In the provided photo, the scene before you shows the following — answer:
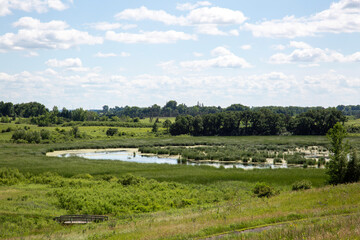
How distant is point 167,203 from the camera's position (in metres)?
31.1

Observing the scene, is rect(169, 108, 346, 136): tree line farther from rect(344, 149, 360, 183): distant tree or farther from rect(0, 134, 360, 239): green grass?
rect(344, 149, 360, 183): distant tree

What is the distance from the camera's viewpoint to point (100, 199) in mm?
30781

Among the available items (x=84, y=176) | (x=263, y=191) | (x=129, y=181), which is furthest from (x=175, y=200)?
(x=84, y=176)

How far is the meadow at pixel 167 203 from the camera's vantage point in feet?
49.8

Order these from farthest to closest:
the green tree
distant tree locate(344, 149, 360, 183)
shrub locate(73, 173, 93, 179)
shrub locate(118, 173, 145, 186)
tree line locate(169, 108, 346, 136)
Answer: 1. tree line locate(169, 108, 346, 136)
2. shrub locate(73, 173, 93, 179)
3. shrub locate(118, 173, 145, 186)
4. the green tree
5. distant tree locate(344, 149, 360, 183)

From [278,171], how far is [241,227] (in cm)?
3517

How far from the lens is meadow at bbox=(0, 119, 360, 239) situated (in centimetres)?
1517

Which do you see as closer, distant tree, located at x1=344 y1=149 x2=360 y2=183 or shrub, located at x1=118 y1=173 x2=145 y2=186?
distant tree, located at x1=344 y1=149 x2=360 y2=183

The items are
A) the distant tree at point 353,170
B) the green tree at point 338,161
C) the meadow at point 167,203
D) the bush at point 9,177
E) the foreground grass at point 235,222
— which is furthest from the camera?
the bush at point 9,177

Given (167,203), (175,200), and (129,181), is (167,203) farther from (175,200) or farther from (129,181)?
(129,181)

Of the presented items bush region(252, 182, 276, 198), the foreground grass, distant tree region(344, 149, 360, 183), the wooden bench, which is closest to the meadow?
the foreground grass

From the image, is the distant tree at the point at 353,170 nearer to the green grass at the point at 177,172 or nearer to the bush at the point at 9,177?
→ the green grass at the point at 177,172

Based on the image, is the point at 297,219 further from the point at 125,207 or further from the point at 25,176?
the point at 25,176

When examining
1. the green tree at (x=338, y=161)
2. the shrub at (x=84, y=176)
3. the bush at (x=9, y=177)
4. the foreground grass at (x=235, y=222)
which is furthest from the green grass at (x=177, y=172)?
the foreground grass at (x=235, y=222)
